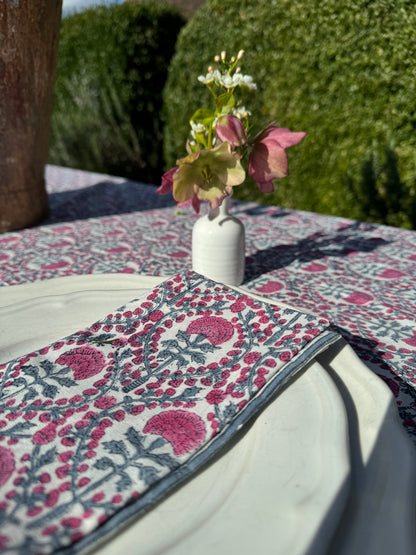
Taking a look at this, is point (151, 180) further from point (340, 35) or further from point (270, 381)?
point (270, 381)

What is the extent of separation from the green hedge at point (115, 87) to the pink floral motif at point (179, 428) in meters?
4.14

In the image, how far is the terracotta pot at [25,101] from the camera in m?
1.80

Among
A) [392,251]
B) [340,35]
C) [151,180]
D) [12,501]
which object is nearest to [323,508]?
[12,501]

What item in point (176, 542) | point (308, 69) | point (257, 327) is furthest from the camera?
point (308, 69)

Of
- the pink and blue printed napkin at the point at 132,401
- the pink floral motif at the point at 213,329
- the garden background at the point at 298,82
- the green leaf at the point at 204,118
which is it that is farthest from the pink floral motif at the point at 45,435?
the garden background at the point at 298,82

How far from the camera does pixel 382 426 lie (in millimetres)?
628

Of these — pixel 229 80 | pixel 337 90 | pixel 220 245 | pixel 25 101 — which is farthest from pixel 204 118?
pixel 337 90

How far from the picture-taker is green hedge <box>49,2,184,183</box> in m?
4.22

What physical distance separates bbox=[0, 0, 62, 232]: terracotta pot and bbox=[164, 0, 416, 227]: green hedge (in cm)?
158

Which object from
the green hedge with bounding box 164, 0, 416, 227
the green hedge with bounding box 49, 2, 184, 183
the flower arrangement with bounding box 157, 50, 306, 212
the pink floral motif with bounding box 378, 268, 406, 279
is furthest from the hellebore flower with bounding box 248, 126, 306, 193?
the green hedge with bounding box 49, 2, 184, 183

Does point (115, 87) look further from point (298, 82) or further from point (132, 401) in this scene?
point (132, 401)

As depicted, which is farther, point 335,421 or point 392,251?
point 392,251

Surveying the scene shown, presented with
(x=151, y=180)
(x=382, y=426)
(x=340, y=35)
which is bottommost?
(x=151, y=180)

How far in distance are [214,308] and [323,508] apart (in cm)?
46
